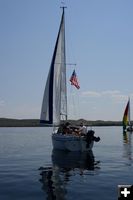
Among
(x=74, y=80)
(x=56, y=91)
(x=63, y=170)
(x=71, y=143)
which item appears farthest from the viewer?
(x=56, y=91)

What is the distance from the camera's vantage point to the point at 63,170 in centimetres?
2422

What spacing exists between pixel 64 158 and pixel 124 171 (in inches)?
378

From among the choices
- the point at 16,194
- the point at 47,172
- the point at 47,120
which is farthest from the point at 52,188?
the point at 47,120

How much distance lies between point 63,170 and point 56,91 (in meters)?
15.7

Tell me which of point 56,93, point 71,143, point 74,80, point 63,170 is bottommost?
point 63,170

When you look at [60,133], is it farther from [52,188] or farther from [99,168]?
[52,188]

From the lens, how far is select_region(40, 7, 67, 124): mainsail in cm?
3866

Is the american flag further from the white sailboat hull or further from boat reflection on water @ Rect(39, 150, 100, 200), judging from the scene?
boat reflection on water @ Rect(39, 150, 100, 200)

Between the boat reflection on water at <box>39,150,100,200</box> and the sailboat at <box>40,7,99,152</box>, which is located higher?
the sailboat at <box>40,7,99,152</box>

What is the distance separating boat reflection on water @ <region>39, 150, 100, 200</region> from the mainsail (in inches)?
168

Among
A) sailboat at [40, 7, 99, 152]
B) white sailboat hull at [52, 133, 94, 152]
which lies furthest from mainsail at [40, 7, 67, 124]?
white sailboat hull at [52, 133, 94, 152]

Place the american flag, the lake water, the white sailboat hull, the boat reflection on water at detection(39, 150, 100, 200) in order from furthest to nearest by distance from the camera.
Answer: the american flag → the white sailboat hull → the boat reflection on water at detection(39, 150, 100, 200) → the lake water

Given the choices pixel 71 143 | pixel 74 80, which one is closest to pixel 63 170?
pixel 71 143

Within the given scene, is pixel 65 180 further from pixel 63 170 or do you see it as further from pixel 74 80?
pixel 74 80
